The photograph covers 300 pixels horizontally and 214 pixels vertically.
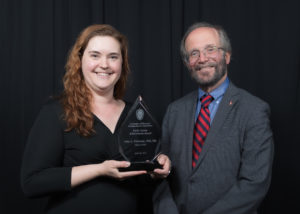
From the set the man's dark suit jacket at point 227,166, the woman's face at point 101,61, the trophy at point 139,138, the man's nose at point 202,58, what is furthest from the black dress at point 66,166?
the man's nose at point 202,58

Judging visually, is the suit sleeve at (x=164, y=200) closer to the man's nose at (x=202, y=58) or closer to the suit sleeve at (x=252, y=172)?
the suit sleeve at (x=252, y=172)

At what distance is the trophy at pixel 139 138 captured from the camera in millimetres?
1618

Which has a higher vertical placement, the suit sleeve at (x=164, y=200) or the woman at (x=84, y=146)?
the woman at (x=84, y=146)

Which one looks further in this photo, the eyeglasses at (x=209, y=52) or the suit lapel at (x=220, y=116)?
the eyeglasses at (x=209, y=52)

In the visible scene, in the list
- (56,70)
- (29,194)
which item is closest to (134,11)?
(56,70)

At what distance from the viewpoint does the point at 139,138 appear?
1.66 metres

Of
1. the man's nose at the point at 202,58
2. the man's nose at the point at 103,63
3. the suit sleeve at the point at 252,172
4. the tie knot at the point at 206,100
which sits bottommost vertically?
the suit sleeve at the point at 252,172

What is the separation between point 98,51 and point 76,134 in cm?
50

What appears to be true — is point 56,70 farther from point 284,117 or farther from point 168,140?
point 284,117

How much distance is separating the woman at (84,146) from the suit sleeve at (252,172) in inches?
16.4

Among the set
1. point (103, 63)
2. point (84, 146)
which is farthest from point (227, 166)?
point (103, 63)

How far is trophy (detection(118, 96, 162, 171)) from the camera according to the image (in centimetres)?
162

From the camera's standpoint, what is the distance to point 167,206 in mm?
1888

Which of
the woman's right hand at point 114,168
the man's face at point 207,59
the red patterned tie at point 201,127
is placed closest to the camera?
the woman's right hand at point 114,168
